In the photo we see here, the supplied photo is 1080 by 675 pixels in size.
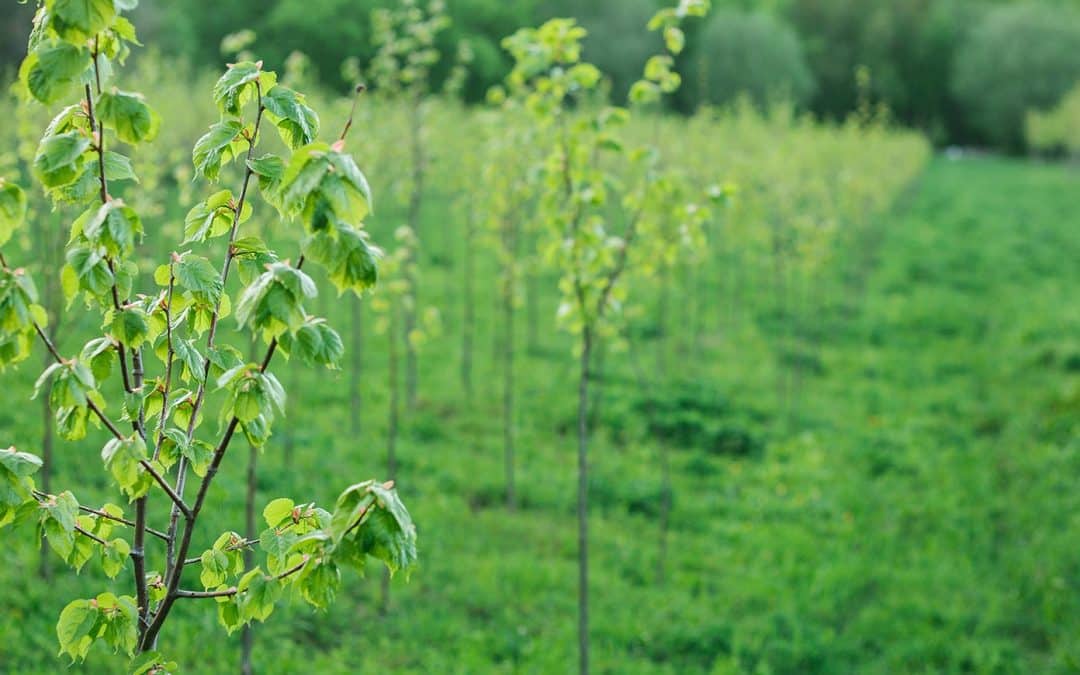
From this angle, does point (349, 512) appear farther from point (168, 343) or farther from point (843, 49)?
point (843, 49)

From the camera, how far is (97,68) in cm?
191

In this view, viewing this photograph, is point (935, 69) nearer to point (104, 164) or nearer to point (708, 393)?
point (708, 393)

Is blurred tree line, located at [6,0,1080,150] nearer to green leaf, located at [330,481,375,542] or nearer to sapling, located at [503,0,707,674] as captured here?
sapling, located at [503,0,707,674]

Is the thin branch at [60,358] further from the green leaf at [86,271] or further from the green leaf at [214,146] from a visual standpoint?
the green leaf at [214,146]

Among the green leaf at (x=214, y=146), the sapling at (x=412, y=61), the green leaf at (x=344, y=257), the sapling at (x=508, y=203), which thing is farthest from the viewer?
the sapling at (x=508, y=203)

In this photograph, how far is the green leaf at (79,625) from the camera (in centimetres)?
213

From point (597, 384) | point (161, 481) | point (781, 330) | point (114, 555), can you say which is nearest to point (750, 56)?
point (781, 330)

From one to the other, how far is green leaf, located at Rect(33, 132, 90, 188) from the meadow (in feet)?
4.80

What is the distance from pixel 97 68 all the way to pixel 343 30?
92.2ft

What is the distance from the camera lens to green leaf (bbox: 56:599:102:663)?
7.00ft

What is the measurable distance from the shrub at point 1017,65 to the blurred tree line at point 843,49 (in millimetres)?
64

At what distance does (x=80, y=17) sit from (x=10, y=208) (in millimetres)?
397

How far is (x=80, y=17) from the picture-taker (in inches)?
69.6

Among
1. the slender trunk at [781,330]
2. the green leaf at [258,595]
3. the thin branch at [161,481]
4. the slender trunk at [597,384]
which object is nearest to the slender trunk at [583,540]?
the green leaf at [258,595]
